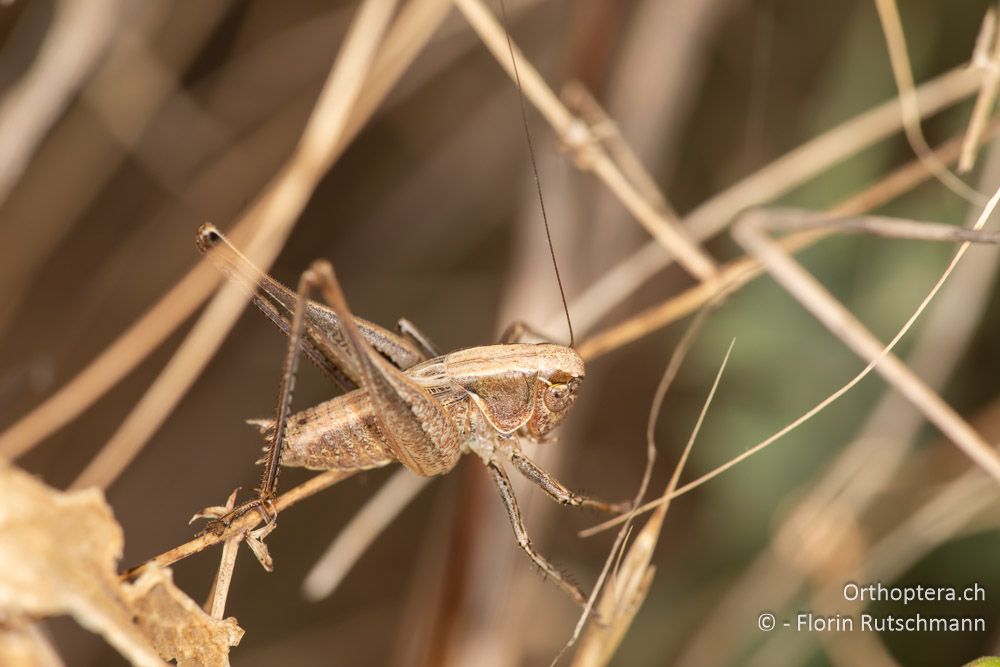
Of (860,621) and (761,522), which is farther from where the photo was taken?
(761,522)

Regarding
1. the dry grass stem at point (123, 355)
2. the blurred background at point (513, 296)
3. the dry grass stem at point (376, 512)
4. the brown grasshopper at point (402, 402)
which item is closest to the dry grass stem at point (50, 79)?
the blurred background at point (513, 296)

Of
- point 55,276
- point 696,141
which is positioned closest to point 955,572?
point 696,141

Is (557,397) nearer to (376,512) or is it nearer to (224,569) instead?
(376,512)

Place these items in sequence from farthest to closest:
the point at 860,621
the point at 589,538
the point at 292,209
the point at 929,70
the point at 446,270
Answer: the point at 446,270, the point at 589,538, the point at 929,70, the point at 292,209, the point at 860,621

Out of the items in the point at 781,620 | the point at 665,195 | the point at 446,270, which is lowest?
the point at 781,620

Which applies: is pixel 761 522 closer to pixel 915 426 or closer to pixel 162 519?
pixel 915 426

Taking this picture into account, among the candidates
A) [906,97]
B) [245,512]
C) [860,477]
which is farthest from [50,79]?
[860,477]
